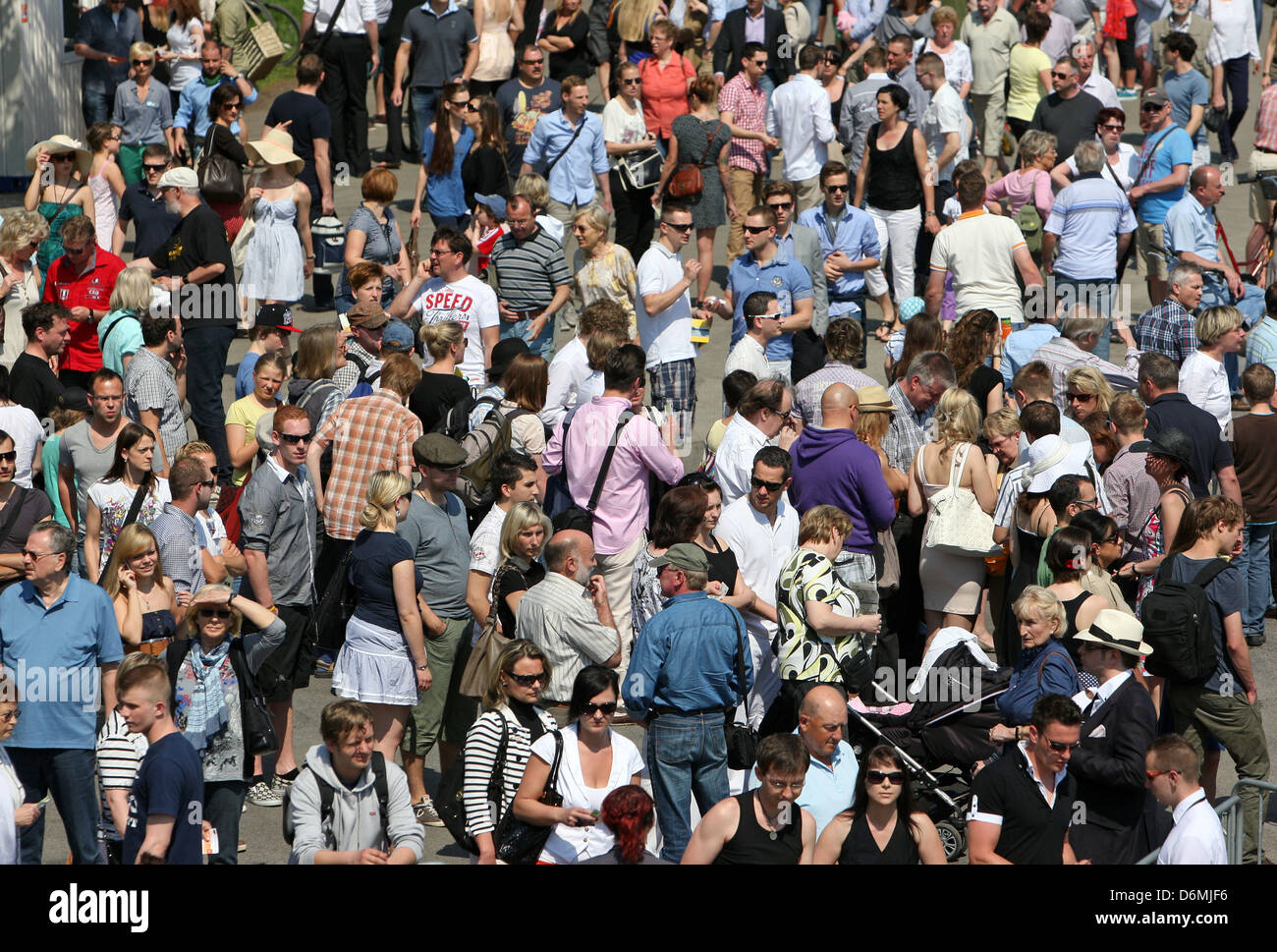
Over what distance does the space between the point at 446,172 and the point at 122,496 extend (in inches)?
224

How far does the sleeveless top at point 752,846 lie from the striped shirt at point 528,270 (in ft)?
18.1

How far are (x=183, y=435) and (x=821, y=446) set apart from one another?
13.0ft

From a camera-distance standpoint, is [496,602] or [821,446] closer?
[496,602]

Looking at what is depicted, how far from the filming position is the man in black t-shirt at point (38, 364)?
10.1 metres

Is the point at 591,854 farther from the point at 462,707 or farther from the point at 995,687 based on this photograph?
the point at 995,687

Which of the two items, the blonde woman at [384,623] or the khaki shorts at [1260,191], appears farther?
the khaki shorts at [1260,191]

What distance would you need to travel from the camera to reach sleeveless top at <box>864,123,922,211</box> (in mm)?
13320

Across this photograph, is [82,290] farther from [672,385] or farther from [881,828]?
[881,828]

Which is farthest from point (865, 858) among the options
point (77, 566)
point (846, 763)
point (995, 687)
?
point (77, 566)

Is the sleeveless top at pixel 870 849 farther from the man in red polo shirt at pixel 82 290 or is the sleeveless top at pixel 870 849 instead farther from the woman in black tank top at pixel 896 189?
the woman in black tank top at pixel 896 189

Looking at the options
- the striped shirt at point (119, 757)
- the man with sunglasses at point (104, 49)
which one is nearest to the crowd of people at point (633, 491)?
the striped shirt at point (119, 757)

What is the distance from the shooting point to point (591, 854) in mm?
6672

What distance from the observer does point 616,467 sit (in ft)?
29.4

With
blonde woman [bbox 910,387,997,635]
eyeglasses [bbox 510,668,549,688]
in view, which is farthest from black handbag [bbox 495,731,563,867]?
blonde woman [bbox 910,387,997,635]
